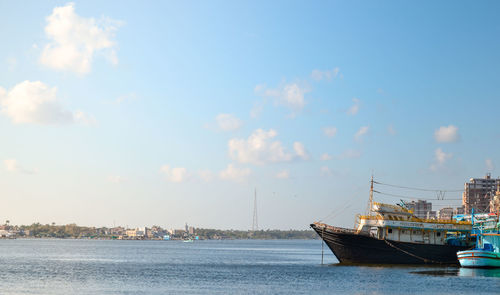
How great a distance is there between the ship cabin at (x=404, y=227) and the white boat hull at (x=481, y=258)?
7174mm

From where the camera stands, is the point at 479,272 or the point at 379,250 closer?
the point at 479,272

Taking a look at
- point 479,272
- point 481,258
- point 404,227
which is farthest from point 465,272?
point 404,227

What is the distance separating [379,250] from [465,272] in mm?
13469

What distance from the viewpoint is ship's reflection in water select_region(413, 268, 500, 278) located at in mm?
74188

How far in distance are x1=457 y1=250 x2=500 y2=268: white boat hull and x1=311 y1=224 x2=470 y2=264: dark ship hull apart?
6.13 m

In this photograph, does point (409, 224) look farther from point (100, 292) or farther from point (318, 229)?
point (100, 292)

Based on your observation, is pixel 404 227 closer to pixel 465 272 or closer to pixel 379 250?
pixel 379 250

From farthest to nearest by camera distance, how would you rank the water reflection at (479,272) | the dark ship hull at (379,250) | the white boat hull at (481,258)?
the dark ship hull at (379,250) → the white boat hull at (481,258) → the water reflection at (479,272)

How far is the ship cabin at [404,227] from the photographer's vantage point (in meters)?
87.6

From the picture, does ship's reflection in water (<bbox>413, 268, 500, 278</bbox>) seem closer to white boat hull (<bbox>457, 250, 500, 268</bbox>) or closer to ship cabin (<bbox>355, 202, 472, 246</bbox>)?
white boat hull (<bbox>457, 250, 500, 268</bbox>)

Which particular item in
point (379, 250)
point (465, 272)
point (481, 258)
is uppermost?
point (379, 250)

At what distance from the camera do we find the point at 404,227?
88.1 metres

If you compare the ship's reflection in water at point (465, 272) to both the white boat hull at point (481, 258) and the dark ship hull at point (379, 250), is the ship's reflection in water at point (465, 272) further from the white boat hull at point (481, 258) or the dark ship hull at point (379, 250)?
the dark ship hull at point (379, 250)

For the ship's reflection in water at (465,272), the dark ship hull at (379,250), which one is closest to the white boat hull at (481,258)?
the ship's reflection in water at (465,272)
